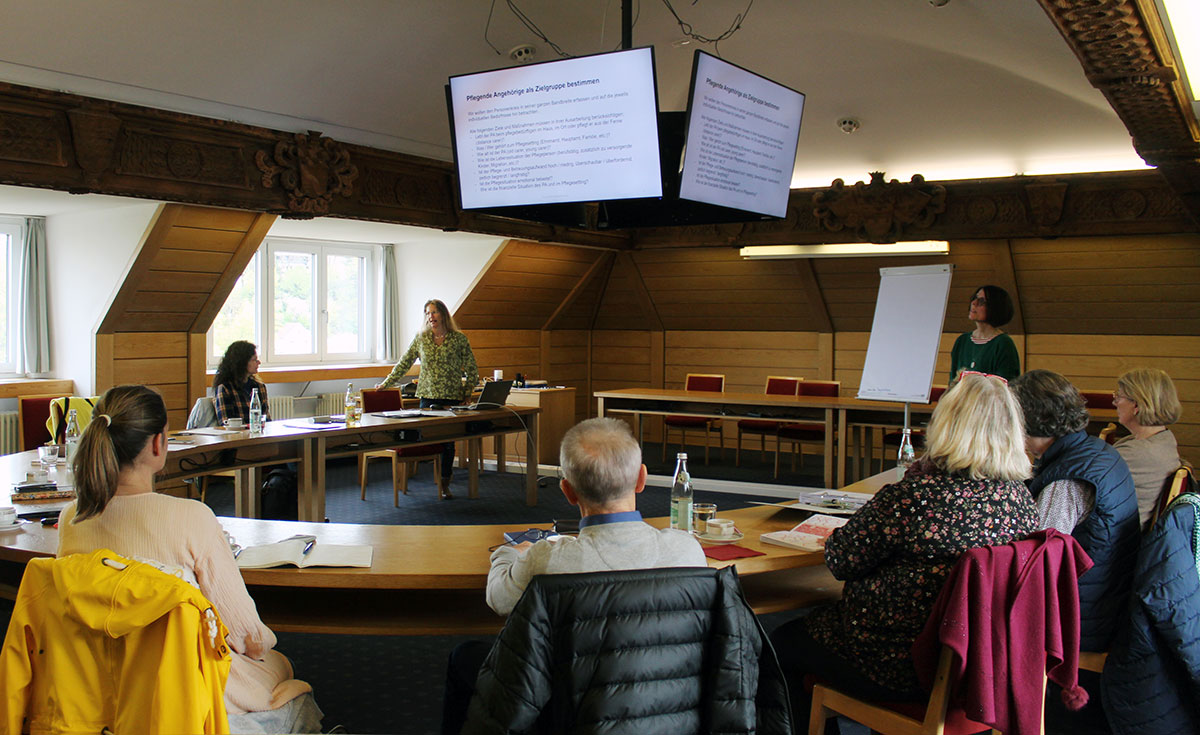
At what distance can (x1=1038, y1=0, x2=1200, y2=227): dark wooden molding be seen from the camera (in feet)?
7.61

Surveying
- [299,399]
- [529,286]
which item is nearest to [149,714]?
[299,399]

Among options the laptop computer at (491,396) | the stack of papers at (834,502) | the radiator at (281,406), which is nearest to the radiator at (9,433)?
the radiator at (281,406)

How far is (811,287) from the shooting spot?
865 centimetres

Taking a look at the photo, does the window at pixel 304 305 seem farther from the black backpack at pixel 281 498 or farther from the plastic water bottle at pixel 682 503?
the plastic water bottle at pixel 682 503

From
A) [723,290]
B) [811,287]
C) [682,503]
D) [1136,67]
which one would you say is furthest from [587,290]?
[1136,67]

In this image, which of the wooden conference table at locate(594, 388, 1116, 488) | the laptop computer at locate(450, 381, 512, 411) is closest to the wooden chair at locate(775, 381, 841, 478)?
the wooden conference table at locate(594, 388, 1116, 488)

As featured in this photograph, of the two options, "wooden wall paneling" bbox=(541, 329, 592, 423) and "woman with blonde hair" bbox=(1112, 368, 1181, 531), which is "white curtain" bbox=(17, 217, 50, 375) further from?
"woman with blonde hair" bbox=(1112, 368, 1181, 531)

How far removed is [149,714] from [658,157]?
2.68m

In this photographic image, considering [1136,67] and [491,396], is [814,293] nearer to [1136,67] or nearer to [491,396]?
[491,396]

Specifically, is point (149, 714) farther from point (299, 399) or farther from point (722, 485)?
point (299, 399)

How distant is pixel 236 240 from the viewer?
20.1 feet

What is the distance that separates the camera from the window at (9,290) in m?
6.63

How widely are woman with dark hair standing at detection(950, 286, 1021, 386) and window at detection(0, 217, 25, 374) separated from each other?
6592mm

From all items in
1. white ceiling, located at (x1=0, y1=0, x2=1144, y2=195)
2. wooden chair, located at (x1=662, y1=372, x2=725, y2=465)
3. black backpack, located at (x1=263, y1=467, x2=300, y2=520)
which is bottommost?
black backpack, located at (x1=263, y1=467, x2=300, y2=520)
